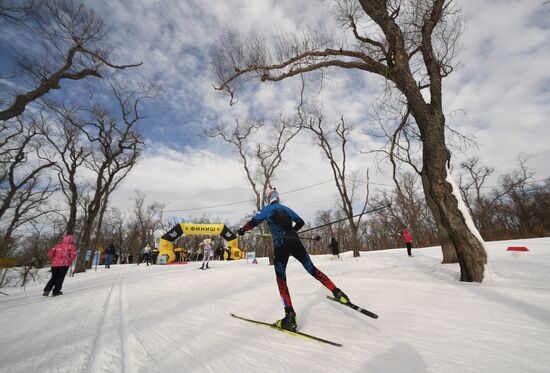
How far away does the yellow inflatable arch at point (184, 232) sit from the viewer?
24.1 m

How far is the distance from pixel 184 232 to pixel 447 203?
80.1 feet

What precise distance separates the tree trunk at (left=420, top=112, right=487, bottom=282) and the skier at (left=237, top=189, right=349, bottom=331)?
3.26m

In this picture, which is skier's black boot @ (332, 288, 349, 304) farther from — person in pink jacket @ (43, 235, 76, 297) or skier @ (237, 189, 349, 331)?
person in pink jacket @ (43, 235, 76, 297)

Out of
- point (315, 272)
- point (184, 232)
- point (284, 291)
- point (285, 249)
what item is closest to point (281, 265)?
point (285, 249)

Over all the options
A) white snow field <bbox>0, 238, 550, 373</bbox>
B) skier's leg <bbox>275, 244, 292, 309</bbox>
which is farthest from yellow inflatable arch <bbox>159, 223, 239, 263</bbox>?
skier's leg <bbox>275, 244, 292, 309</bbox>

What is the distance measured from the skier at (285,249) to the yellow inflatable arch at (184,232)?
22933mm

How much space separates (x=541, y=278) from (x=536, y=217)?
44719 mm

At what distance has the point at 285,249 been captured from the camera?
11.9 feet

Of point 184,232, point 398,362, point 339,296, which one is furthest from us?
point 184,232

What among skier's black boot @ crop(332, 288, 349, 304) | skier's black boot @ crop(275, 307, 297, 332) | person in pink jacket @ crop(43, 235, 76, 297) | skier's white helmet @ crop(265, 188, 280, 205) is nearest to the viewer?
skier's black boot @ crop(275, 307, 297, 332)

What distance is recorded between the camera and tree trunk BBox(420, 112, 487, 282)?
15.9 feet

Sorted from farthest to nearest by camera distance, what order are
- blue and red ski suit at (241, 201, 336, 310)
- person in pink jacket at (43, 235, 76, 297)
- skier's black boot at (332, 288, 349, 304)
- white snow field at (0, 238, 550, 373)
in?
1. person in pink jacket at (43, 235, 76, 297)
2. blue and red ski suit at (241, 201, 336, 310)
3. skier's black boot at (332, 288, 349, 304)
4. white snow field at (0, 238, 550, 373)

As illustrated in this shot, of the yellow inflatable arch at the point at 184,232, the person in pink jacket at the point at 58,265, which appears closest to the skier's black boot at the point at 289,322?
the person in pink jacket at the point at 58,265

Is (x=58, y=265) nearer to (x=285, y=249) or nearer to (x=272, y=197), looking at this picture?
(x=272, y=197)
